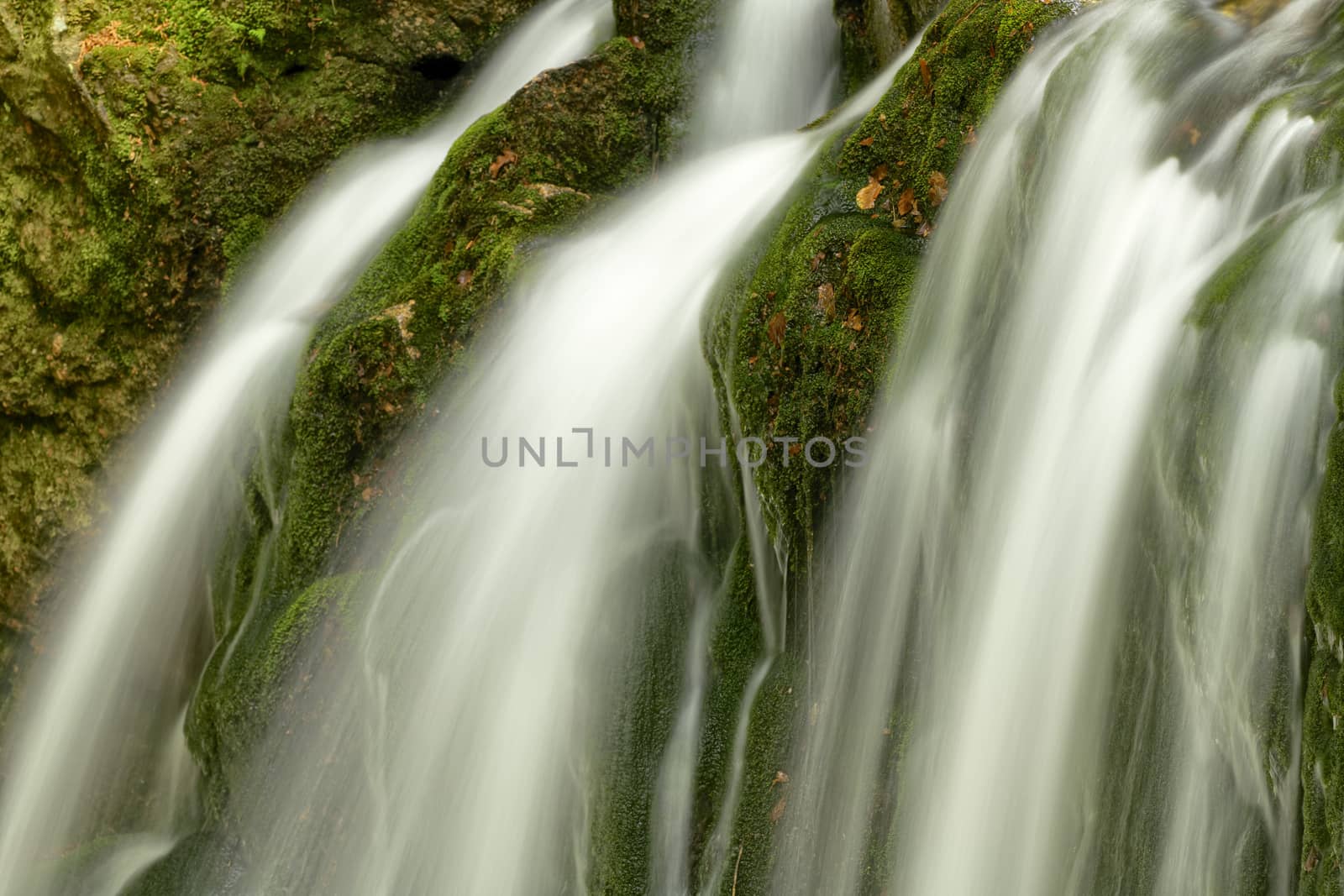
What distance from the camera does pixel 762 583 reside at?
150 inches

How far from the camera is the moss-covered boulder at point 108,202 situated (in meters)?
6.20

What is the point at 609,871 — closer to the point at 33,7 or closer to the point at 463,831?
the point at 463,831

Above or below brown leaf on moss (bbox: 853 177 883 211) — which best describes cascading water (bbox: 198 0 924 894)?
below

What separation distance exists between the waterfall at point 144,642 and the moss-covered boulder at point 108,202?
0.54 metres

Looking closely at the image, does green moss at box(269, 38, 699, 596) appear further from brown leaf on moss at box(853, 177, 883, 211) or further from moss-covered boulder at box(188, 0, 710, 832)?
brown leaf on moss at box(853, 177, 883, 211)

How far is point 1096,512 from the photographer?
9.82ft

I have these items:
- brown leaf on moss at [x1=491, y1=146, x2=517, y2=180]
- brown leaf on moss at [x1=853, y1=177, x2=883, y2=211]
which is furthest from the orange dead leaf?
brown leaf on moss at [x1=853, y1=177, x2=883, y2=211]

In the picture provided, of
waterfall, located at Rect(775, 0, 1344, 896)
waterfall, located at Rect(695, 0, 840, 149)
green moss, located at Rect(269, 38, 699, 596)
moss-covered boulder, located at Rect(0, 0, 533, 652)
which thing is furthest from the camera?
waterfall, located at Rect(695, 0, 840, 149)

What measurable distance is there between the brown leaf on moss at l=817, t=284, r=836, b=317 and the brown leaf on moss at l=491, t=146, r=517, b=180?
7.04ft

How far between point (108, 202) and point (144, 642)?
7.96 ft

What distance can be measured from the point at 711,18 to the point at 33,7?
3513mm

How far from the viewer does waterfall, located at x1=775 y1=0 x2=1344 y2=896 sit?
2629mm

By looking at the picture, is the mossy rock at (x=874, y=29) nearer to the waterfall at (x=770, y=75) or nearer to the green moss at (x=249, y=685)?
the waterfall at (x=770, y=75)

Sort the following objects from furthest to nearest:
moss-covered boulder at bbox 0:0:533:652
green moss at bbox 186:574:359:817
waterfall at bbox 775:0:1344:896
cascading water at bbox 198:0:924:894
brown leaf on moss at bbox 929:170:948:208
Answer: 1. moss-covered boulder at bbox 0:0:533:652
2. green moss at bbox 186:574:359:817
3. brown leaf on moss at bbox 929:170:948:208
4. cascading water at bbox 198:0:924:894
5. waterfall at bbox 775:0:1344:896
